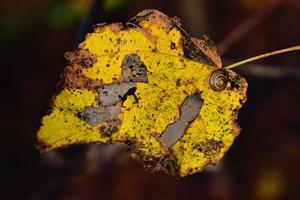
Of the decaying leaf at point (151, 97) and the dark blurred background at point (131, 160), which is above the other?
the dark blurred background at point (131, 160)

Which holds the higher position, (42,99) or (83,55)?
(42,99)

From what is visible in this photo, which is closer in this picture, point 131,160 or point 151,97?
point 151,97

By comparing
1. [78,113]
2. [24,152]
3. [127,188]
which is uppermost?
[24,152]

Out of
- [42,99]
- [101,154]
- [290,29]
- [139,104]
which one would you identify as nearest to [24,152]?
[42,99]

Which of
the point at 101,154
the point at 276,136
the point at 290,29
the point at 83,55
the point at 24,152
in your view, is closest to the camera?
the point at 83,55

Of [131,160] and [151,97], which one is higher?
[131,160]

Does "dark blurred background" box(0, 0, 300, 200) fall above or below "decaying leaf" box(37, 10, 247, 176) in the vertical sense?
above

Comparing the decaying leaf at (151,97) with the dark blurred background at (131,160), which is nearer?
the decaying leaf at (151,97)

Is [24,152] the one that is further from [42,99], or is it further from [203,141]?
[203,141]
